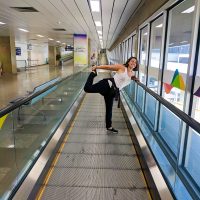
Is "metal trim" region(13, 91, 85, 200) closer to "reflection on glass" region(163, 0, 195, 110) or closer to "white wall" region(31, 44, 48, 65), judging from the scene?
"reflection on glass" region(163, 0, 195, 110)

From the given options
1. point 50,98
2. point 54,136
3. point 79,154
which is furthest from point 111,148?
point 50,98

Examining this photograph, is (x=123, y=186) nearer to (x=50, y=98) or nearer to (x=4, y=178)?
(x=4, y=178)

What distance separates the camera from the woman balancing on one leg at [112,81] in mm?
3844

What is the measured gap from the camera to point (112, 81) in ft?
13.3

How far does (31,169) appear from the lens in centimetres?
245

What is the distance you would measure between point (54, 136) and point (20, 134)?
0.82 m

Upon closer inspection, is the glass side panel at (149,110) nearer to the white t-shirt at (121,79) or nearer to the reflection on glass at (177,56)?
the reflection on glass at (177,56)

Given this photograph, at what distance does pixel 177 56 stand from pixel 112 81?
50.5 inches

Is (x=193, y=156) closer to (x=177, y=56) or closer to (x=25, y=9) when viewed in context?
(x=177, y=56)

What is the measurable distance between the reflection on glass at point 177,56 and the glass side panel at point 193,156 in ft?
2.28

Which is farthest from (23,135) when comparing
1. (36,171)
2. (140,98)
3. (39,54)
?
(39,54)

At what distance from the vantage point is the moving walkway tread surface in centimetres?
236

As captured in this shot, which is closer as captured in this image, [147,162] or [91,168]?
[147,162]

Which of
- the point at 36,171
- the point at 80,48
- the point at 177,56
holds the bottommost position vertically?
the point at 36,171
